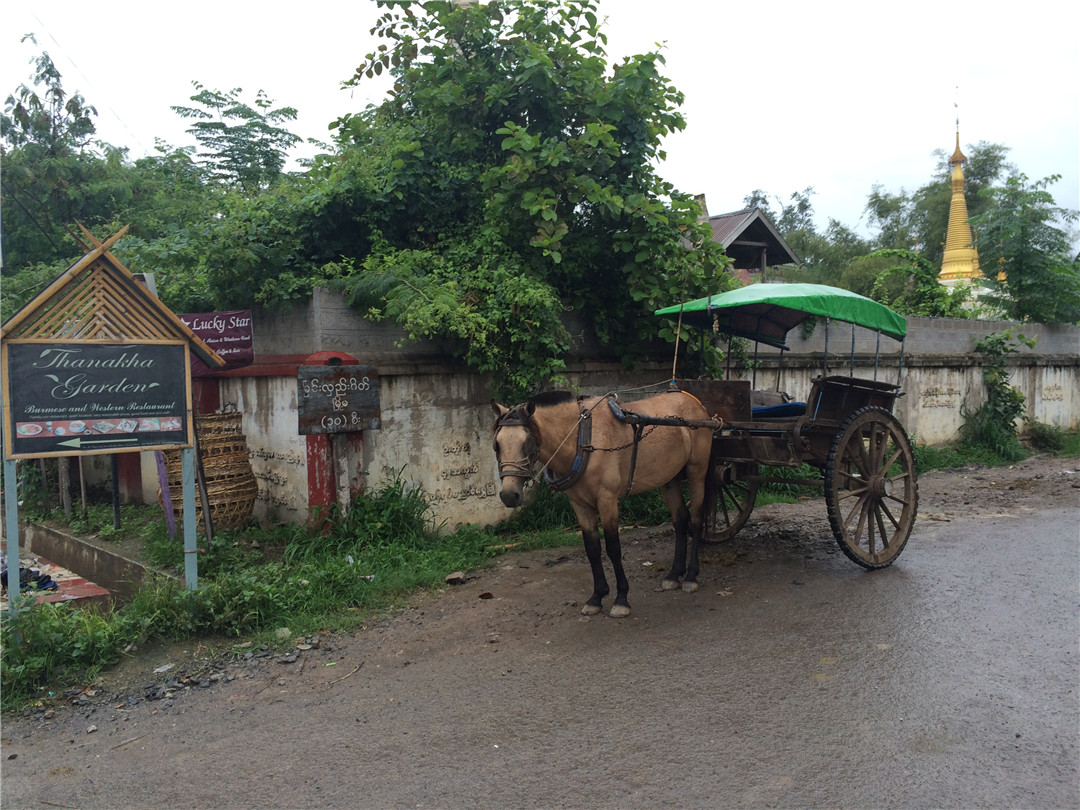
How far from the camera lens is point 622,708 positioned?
4.20 metres

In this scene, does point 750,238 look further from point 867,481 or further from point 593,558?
point 593,558

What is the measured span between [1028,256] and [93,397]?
17.1 meters

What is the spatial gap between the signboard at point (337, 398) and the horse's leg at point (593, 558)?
2.41 meters

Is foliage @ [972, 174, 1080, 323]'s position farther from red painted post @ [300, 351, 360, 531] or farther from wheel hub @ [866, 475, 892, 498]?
red painted post @ [300, 351, 360, 531]

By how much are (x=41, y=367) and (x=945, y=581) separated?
23.2 feet

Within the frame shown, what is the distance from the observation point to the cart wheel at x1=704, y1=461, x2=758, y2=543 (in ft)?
23.7

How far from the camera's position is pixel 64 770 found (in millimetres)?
3779

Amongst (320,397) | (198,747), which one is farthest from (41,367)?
(198,747)

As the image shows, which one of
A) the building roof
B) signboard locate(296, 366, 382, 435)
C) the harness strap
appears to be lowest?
the harness strap

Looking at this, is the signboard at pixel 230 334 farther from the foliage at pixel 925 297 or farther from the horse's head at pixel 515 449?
the foliage at pixel 925 297

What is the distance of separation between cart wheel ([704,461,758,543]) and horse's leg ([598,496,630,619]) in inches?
73.3

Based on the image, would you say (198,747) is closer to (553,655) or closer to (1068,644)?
(553,655)

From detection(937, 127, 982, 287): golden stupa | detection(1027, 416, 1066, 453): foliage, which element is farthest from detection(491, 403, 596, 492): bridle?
detection(937, 127, 982, 287): golden stupa

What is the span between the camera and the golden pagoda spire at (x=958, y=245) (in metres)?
29.7
